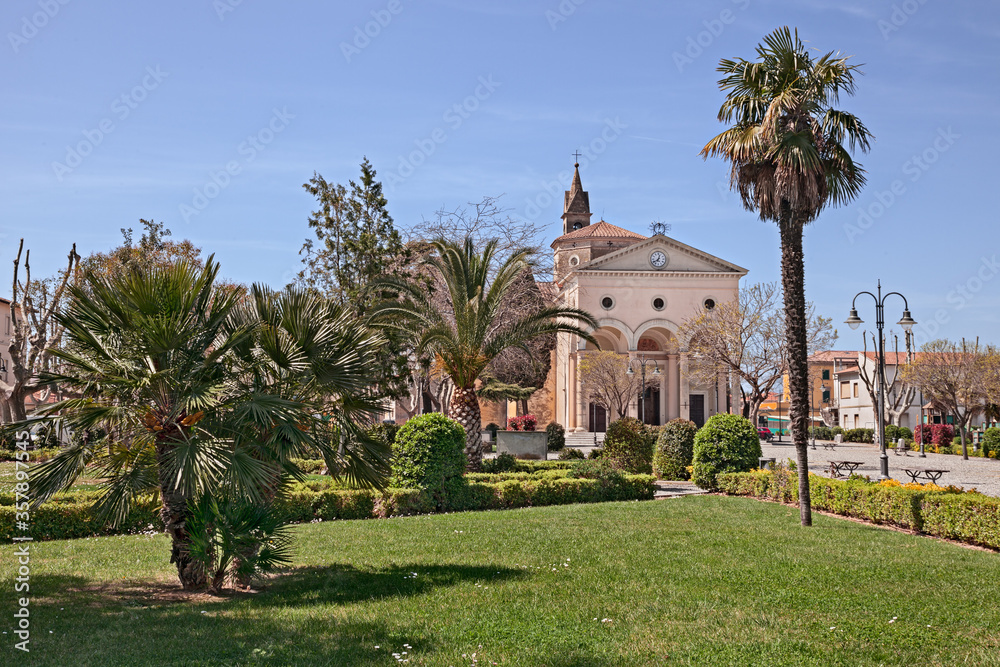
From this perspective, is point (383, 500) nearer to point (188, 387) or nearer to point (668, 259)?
point (188, 387)

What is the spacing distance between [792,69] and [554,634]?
391 inches

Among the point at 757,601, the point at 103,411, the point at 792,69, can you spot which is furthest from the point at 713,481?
the point at 103,411

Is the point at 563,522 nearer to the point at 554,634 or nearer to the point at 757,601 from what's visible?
the point at 757,601

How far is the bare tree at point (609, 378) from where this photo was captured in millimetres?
45688

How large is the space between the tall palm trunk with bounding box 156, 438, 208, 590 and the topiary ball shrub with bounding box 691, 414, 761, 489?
1302cm

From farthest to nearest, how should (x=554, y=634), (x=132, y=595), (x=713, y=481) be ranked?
(x=713, y=481) < (x=132, y=595) < (x=554, y=634)

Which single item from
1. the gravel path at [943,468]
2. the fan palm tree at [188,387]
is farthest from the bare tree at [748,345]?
the fan palm tree at [188,387]

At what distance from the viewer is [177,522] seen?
7.75 m

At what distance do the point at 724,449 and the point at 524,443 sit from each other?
9.40 metres

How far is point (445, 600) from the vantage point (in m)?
7.29

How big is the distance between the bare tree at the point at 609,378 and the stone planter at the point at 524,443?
62.0 ft

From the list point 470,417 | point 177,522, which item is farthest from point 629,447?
point 177,522

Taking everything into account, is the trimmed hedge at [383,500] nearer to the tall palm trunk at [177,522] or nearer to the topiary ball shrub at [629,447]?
the tall palm trunk at [177,522]

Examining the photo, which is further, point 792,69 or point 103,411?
point 792,69
